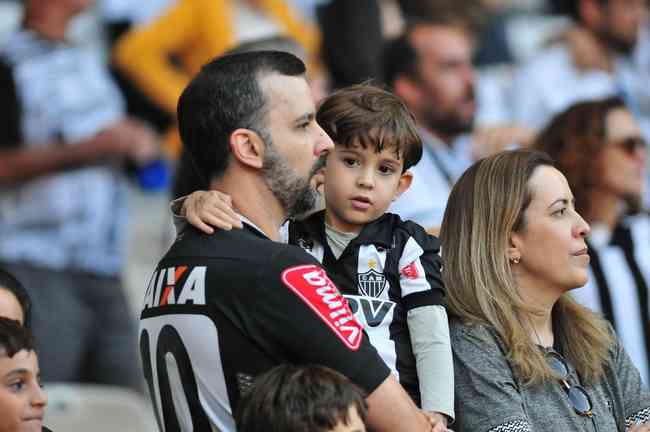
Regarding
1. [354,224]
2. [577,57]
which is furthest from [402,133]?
[577,57]

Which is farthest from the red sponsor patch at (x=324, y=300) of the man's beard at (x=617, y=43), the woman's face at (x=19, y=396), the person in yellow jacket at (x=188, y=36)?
the man's beard at (x=617, y=43)

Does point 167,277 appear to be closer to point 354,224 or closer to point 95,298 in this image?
point 354,224

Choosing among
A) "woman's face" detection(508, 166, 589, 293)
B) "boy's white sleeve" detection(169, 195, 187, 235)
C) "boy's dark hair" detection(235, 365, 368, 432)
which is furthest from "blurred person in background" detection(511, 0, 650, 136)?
"boy's dark hair" detection(235, 365, 368, 432)

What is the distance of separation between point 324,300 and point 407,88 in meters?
3.58

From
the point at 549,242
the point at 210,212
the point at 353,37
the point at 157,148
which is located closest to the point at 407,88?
the point at 353,37

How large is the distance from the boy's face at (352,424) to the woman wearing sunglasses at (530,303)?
2.55ft

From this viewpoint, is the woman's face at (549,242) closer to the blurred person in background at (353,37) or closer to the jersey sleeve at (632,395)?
the jersey sleeve at (632,395)

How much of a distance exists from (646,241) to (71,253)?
2565 mm

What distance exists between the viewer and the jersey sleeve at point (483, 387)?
3934 mm

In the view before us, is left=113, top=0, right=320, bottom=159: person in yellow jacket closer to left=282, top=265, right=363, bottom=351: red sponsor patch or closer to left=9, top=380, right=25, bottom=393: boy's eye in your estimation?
left=9, top=380, right=25, bottom=393: boy's eye

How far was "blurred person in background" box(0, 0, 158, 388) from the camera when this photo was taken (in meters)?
6.44

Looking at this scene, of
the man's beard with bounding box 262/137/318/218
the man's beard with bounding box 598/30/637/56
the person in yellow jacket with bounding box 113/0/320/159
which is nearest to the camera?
the man's beard with bounding box 262/137/318/218

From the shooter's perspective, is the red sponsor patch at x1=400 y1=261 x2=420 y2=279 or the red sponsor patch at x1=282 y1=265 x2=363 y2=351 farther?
the red sponsor patch at x1=400 y1=261 x2=420 y2=279

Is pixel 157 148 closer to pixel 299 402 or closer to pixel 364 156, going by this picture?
pixel 364 156
